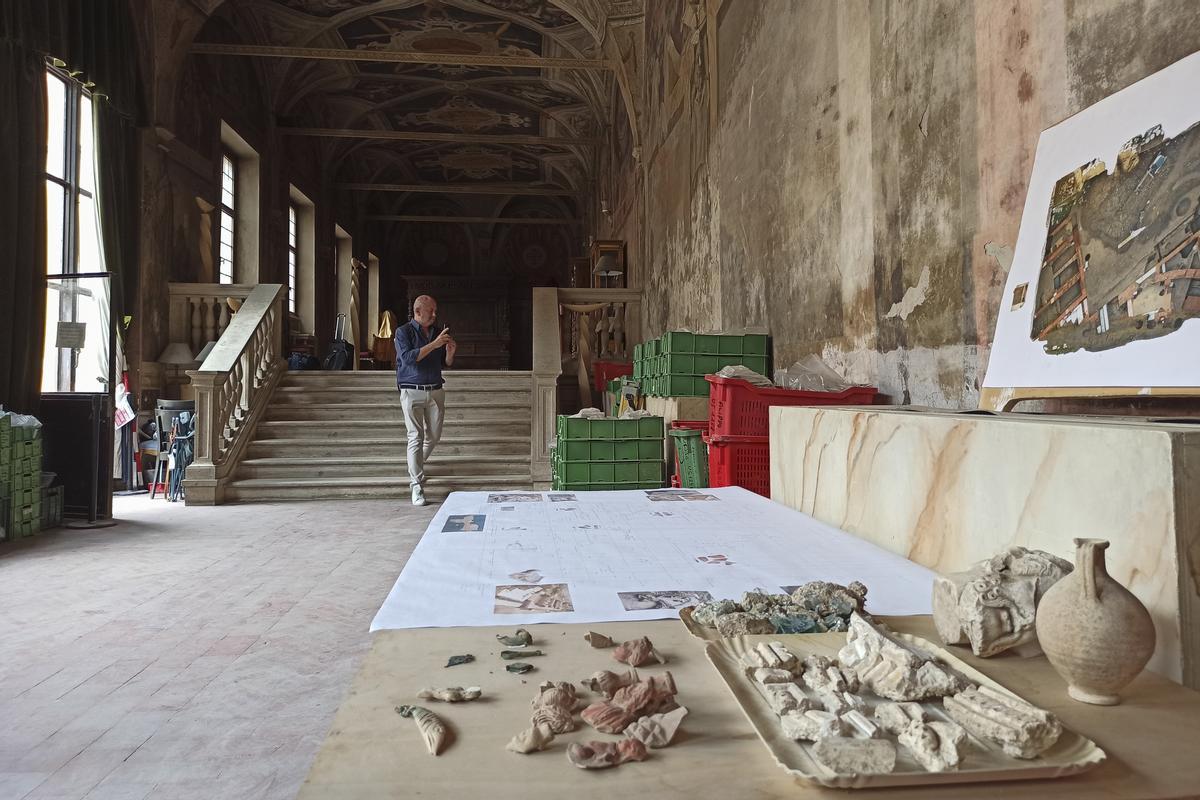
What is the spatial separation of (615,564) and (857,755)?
120cm

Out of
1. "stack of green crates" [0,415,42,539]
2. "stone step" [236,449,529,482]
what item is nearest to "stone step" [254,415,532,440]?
"stone step" [236,449,529,482]

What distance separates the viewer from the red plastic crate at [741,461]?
15.4ft

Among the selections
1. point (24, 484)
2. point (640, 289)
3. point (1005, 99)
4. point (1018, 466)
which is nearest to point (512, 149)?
point (640, 289)

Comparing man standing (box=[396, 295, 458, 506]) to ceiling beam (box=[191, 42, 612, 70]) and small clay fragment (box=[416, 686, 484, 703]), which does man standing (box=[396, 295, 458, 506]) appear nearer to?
ceiling beam (box=[191, 42, 612, 70])

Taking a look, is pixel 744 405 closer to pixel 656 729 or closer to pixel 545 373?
pixel 656 729

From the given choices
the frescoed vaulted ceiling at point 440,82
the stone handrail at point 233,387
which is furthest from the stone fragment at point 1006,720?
the frescoed vaulted ceiling at point 440,82

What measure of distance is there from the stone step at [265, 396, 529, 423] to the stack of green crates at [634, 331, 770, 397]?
12.3 feet

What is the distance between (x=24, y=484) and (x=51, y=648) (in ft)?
11.8

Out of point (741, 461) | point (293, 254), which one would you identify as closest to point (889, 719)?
point (741, 461)

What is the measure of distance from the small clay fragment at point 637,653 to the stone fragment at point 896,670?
27 cm

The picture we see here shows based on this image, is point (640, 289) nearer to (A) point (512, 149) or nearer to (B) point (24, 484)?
(B) point (24, 484)

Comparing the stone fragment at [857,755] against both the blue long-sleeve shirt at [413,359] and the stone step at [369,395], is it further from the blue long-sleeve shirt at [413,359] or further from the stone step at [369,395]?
the stone step at [369,395]

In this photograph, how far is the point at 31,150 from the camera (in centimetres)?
766

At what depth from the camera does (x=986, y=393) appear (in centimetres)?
300
